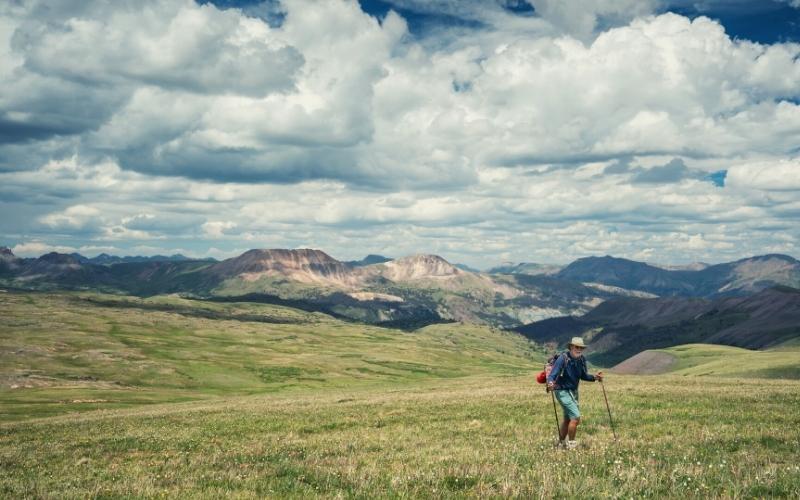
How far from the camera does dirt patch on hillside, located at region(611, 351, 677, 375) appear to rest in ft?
509

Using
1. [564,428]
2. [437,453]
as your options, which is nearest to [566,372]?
[564,428]

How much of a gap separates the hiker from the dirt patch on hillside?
145062mm

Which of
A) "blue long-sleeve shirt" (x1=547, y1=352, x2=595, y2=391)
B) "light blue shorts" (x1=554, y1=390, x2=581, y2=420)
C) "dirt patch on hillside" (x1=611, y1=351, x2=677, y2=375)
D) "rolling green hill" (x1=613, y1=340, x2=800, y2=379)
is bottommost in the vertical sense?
"dirt patch on hillside" (x1=611, y1=351, x2=677, y2=375)

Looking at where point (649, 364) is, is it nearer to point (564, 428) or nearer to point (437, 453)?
point (564, 428)

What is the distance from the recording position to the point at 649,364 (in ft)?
541

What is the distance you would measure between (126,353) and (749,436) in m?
188

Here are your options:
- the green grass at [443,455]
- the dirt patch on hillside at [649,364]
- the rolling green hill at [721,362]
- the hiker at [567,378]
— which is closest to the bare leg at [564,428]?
the hiker at [567,378]

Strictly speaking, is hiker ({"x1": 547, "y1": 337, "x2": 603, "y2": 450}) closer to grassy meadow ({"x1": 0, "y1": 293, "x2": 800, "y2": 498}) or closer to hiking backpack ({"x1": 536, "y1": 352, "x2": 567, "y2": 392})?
hiking backpack ({"x1": 536, "y1": 352, "x2": 567, "y2": 392})

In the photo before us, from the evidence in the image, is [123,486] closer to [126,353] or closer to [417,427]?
[417,427]

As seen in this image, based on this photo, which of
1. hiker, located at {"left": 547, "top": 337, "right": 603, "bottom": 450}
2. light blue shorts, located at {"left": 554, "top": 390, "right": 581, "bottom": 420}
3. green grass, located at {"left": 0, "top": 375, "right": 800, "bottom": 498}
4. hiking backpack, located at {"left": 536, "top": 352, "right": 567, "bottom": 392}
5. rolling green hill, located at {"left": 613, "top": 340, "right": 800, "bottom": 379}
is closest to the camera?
green grass, located at {"left": 0, "top": 375, "right": 800, "bottom": 498}

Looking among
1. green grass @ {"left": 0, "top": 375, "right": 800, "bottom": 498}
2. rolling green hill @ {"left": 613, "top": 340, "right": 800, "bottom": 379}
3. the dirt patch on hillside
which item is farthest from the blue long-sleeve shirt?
the dirt patch on hillside

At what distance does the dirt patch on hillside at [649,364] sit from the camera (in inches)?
6112

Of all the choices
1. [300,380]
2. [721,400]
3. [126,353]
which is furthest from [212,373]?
[721,400]

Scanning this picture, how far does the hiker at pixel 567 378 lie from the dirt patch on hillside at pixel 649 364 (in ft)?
476
